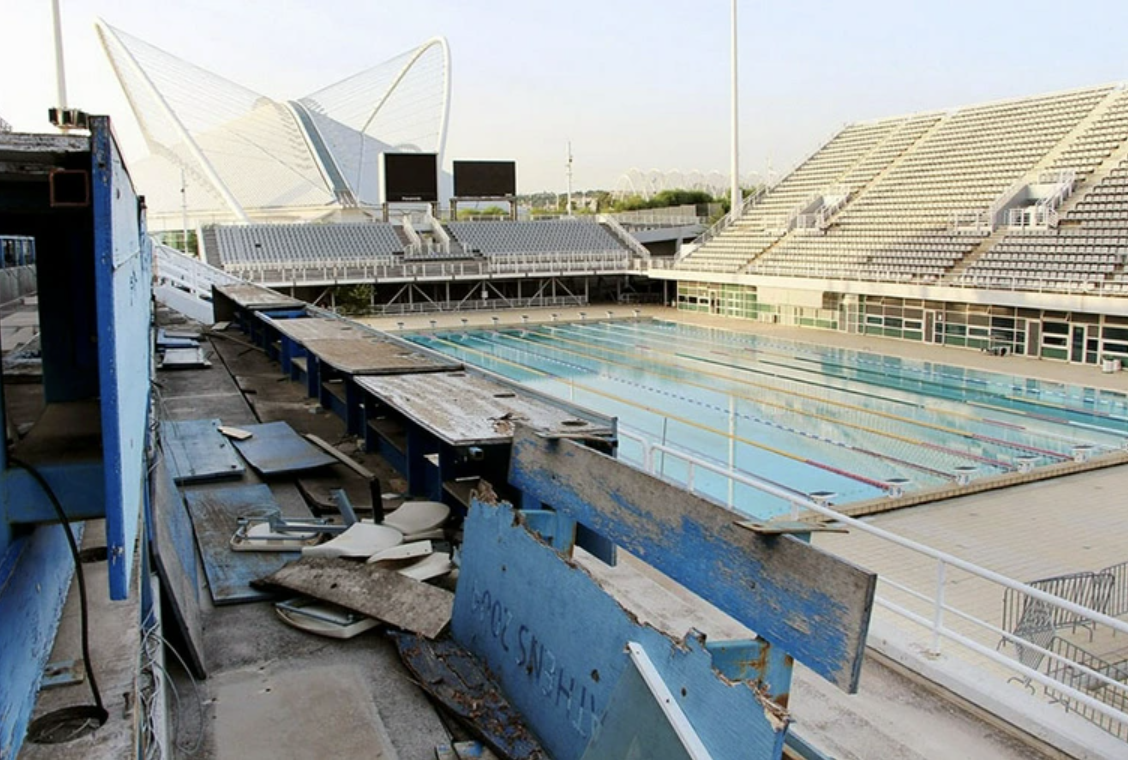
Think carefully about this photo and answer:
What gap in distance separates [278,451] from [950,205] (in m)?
26.7

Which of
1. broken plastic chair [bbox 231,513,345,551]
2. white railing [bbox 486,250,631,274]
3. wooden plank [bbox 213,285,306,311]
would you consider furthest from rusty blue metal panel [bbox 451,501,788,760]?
white railing [bbox 486,250,631,274]

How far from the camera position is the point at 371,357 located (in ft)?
24.0

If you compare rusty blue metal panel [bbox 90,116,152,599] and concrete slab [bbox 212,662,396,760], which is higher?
rusty blue metal panel [bbox 90,116,152,599]

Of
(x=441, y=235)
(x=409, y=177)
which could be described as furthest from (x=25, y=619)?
(x=409, y=177)

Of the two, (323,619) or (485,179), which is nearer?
(323,619)

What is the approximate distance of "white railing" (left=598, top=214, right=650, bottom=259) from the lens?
135 ft

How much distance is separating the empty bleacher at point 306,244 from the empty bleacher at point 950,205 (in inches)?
481

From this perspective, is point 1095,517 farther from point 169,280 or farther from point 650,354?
point 169,280

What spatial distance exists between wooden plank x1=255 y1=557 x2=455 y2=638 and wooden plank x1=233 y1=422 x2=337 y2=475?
1940mm

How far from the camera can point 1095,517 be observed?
10953 mm

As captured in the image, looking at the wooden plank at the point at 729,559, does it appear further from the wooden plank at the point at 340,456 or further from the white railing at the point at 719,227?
the white railing at the point at 719,227

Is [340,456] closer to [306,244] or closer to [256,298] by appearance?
[256,298]

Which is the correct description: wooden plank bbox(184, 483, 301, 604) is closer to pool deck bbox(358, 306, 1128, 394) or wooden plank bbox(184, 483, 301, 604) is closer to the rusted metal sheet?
the rusted metal sheet

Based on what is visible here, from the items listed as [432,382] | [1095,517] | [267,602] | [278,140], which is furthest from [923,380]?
[278,140]
